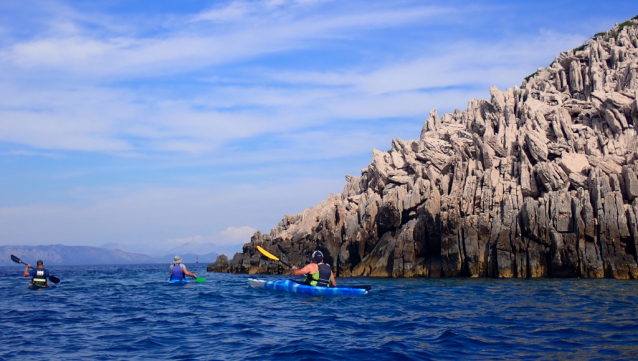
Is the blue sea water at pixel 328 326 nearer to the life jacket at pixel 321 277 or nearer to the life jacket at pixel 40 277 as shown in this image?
the life jacket at pixel 321 277

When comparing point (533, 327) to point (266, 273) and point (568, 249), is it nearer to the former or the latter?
point (568, 249)

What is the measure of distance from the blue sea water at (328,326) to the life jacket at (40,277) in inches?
159

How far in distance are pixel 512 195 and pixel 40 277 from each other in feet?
105

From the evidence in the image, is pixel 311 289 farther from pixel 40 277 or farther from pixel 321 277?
pixel 40 277

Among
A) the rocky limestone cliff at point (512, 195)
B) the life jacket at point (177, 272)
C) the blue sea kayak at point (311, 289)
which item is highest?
the rocky limestone cliff at point (512, 195)

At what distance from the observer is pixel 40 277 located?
29.1 metres

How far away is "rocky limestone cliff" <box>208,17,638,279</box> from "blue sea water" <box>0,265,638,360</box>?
10.9 m

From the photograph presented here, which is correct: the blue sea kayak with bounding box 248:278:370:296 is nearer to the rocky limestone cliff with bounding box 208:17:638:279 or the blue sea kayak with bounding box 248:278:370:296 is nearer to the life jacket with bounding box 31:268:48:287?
the life jacket with bounding box 31:268:48:287

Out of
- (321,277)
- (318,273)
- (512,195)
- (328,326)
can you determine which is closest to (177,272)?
(318,273)

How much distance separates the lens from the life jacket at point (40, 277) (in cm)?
2895

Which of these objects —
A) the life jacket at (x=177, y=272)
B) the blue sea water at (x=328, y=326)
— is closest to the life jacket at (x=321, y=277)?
the blue sea water at (x=328, y=326)

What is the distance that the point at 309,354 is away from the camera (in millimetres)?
12141

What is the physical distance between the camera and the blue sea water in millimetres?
12250

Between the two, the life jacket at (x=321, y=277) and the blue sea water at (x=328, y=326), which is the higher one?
the life jacket at (x=321, y=277)
